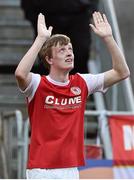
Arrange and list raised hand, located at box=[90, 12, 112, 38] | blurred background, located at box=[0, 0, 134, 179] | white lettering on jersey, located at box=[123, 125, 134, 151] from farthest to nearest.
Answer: blurred background, located at box=[0, 0, 134, 179], white lettering on jersey, located at box=[123, 125, 134, 151], raised hand, located at box=[90, 12, 112, 38]

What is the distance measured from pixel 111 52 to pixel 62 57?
0.37m

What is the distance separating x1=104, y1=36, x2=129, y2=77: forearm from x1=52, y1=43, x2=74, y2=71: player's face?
290 mm

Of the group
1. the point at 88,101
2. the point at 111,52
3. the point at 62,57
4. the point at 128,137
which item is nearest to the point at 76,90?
the point at 62,57

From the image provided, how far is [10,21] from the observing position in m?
13.9

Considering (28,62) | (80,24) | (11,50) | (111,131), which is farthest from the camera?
(11,50)

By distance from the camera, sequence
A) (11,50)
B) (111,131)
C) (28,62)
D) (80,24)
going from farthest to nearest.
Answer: (11,50) < (80,24) < (111,131) < (28,62)

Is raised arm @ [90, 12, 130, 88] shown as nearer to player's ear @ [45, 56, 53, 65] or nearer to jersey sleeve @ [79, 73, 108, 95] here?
jersey sleeve @ [79, 73, 108, 95]

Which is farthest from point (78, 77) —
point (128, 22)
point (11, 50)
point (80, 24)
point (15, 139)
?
point (128, 22)

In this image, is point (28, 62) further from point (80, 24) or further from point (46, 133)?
point (80, 24)

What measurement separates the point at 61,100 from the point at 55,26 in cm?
651

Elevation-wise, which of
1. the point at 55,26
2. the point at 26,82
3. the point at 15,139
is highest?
the point at 26,82

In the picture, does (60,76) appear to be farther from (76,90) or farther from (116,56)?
(116,56)

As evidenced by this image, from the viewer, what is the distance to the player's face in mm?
5996

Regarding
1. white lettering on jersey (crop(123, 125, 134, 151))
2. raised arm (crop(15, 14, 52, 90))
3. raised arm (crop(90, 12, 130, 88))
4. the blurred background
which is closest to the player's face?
raised arm (crop(15, 14, 52, 90))
